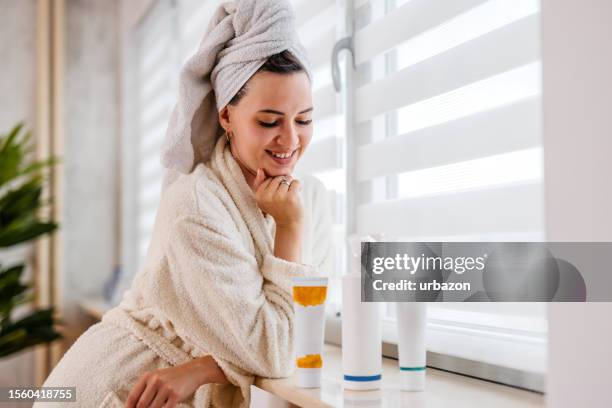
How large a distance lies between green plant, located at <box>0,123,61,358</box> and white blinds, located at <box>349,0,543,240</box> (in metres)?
1.38

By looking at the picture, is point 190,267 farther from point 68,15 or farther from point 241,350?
point 68,15

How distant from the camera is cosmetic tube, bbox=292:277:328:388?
81 centimetres

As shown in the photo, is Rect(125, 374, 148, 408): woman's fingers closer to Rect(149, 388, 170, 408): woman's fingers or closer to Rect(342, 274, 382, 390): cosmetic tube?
Rect(149, 388, 170, 408): woman's fingers

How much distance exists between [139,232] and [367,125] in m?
1.58

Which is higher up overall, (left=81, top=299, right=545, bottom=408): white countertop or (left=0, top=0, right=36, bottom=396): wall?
(left=0, top=0, right=36, bottom=396): wall

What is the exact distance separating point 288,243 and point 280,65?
0.88 feet

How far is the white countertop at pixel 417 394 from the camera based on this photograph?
72 centimetres

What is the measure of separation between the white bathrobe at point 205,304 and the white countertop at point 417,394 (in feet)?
0.23

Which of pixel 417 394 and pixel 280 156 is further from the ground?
pixel 280 156

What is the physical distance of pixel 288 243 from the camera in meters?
0.92

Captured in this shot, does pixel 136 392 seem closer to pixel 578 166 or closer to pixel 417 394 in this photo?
pixel 417 394

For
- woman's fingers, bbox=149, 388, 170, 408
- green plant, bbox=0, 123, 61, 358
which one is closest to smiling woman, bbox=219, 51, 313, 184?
woman's fingers, bbox=149, 388, 170, 408

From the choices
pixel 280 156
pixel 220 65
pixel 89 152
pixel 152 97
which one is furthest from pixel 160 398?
pixel 89 152

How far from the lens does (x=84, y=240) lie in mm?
2594
